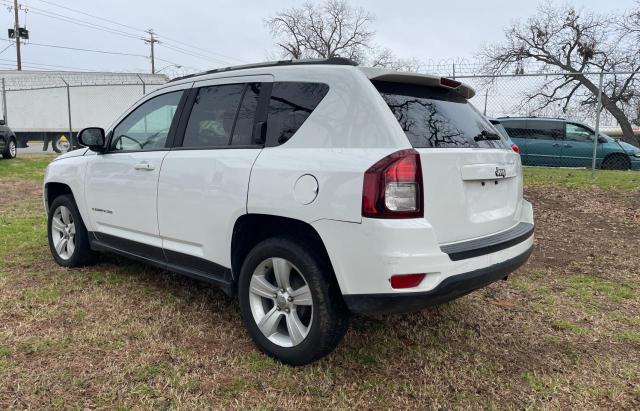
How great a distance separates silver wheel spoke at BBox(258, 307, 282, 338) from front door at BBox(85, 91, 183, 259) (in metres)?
1.13

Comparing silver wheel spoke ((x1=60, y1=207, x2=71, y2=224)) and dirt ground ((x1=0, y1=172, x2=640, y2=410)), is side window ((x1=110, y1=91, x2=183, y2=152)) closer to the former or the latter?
silver wheel spoke ((x1=60, y1=207, x2=71, y2=224))

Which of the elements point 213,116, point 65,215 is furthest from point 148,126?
point 65,215

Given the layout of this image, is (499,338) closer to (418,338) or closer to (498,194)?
(418,338)

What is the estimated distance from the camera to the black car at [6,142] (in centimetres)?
1464

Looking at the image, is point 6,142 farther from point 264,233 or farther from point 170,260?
point 264,233

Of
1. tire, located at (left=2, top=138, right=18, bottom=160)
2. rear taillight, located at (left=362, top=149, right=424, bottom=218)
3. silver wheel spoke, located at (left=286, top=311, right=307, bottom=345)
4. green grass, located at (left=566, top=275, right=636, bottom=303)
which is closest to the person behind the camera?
rear taillight, located at (left=362, top=149, right=424, bottom=218)

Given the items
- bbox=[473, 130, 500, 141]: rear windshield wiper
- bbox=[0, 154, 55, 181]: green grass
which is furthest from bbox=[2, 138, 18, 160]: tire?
bbox=[473, 130, 500, 141]: rear windshield wiper

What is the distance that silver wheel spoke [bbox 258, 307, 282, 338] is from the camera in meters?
3.00

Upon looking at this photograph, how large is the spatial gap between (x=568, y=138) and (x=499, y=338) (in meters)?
11.7

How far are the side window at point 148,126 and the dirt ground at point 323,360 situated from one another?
1.22 m

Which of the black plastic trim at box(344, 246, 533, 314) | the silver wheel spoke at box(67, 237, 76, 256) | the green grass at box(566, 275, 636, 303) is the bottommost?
the green grass at box(566, 275, 636, 303)

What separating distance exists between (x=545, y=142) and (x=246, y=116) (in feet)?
40.0

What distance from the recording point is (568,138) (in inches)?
528

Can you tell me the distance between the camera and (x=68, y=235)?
4.80 m
